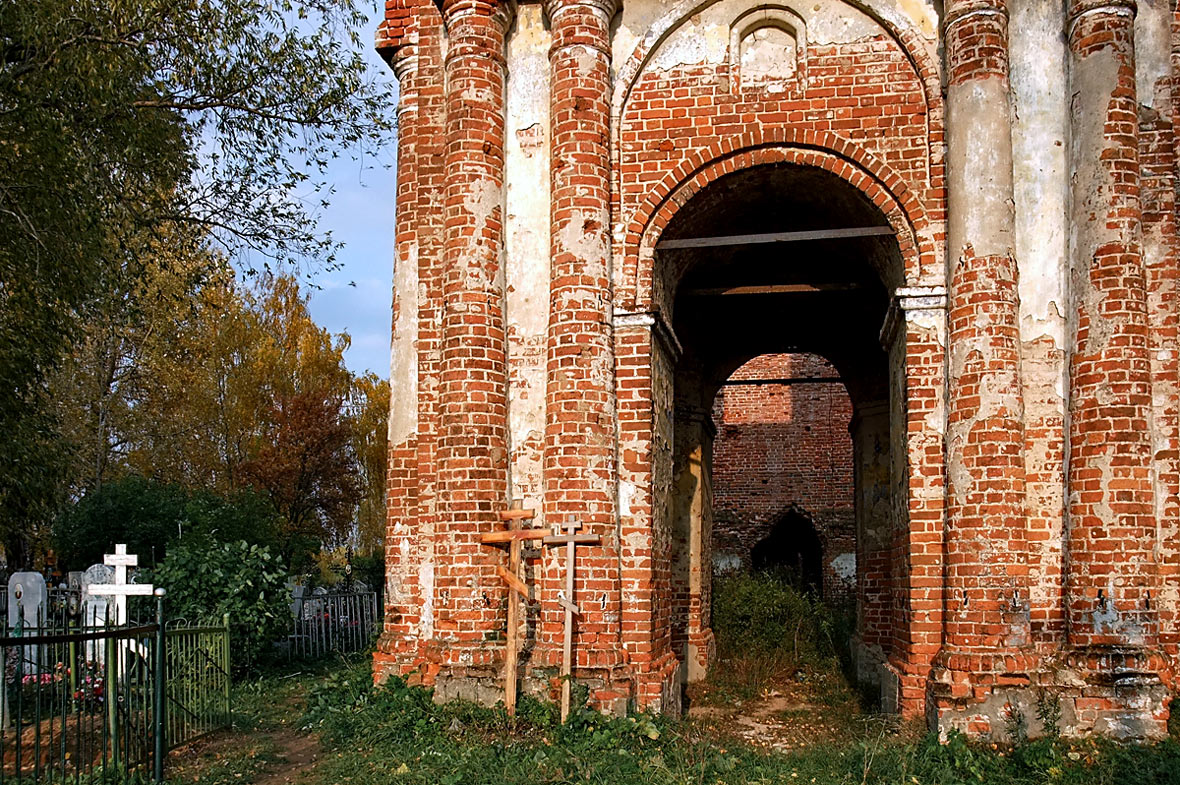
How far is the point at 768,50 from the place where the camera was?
9.27 metres

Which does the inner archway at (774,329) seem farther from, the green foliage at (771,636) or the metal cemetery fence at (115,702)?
the metal cemetery fence at (115,702)

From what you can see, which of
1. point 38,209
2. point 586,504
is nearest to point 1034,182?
point 586,504

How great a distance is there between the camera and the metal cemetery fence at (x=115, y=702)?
254 inches

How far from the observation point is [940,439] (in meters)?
8.35

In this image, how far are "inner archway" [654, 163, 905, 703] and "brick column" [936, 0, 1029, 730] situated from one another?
114 centimetres

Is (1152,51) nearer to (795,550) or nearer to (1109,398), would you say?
(1109,398)

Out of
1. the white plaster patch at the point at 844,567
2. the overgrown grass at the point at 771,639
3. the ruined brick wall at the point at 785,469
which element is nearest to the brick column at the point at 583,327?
the overgrown grass at the point at 771,639

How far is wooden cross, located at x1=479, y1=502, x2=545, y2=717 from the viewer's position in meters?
7.94

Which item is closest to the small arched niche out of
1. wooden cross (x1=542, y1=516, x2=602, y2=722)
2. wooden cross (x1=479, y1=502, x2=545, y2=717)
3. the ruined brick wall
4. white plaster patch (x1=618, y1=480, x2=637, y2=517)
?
white plaster patch (x1=618, y1=480, x2=637, y2=517)

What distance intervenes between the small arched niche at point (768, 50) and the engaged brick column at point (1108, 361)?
2340 millimetres

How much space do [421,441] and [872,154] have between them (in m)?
4.88

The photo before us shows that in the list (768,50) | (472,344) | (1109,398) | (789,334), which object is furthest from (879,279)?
(472,344)

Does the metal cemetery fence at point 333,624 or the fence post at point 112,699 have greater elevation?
the fence post at point 112,699

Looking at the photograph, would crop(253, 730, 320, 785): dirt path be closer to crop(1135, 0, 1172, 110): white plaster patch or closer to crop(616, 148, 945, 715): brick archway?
crop(616, 148, 945, 715): brick archway
